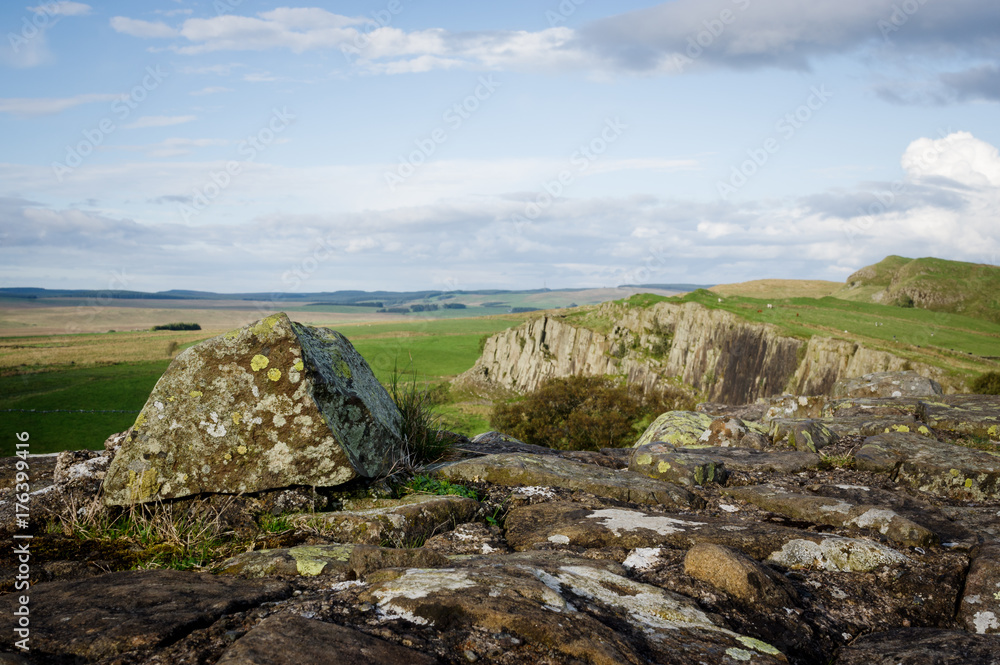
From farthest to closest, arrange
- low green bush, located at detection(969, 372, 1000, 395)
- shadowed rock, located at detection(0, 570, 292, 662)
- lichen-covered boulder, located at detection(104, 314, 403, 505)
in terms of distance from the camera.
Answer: low green bush, located at detection(969, 372, 1000, 395) < lichen-covered boulder, located at detection(104, 314, 403, 505) < shadowed rock, located at detection(0, 570, 292, 662)

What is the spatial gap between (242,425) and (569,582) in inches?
157

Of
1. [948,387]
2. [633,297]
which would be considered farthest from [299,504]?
[633,297]

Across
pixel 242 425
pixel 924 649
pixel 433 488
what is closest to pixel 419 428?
pixel 433 488

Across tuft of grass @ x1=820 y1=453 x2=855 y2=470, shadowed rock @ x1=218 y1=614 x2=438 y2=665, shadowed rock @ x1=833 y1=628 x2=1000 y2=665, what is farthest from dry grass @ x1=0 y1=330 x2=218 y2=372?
shadowed rock @ x1=833 y1=628 x2=1000 y2=665

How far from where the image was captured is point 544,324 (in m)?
92.6

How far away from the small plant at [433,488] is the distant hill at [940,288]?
260 feet

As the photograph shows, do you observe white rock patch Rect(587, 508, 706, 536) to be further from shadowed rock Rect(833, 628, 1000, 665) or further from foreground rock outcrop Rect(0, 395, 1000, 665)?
shadowed rock Rect(833, 628, 1000, 665)

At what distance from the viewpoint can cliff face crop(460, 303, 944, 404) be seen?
5384 centimetres

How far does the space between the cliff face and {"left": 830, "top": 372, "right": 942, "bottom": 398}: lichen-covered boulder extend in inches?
1230

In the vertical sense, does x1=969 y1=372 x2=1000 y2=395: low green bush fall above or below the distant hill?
below

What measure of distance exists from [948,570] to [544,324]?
8761 cm

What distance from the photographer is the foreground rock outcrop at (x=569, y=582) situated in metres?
3.14

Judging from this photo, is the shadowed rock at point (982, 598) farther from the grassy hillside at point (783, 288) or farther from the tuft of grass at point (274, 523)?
the grassy hillside at point (783, 288)

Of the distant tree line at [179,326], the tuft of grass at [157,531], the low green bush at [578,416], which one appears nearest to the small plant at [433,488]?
the tuft of grass at [157,531]
